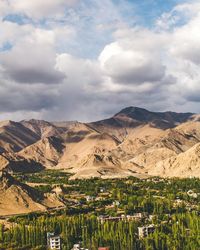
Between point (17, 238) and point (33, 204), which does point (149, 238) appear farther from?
point (33, 204)

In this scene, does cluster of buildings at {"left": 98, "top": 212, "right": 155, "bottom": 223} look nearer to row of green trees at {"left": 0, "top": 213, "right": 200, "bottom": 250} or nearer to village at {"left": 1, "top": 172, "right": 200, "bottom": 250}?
village at {"left": 1, "top": 172, "right": 200, "bottom": 250}

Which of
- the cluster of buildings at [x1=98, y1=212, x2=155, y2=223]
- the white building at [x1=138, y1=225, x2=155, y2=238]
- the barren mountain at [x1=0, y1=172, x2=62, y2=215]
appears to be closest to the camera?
the white building at [x1=138, y1=225, x2=155, y2=238]

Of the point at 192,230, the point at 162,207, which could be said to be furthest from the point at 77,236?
A: the point at 162,207

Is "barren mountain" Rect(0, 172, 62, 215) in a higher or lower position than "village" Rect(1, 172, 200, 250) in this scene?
higher

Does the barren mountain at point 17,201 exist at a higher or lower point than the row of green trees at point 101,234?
higher

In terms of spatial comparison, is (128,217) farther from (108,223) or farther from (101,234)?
(101,234)

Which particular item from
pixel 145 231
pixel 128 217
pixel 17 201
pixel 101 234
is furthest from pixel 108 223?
pixel 17 201

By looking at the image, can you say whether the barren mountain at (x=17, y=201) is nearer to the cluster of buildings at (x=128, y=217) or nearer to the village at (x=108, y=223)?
the village at (x=108, y=223)

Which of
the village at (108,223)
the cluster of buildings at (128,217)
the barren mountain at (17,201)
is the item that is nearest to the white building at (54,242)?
the village at (108,223)

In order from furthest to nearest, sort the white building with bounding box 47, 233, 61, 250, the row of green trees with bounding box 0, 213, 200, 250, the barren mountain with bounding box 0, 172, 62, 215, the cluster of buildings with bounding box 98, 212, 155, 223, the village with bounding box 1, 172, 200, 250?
the barren mountain with bounding box 0, 172, 62, 215
the cluster of buildings with bounding box 98, 212, 155, 223
the village with bounding box 1, 172, 200, 250
the white building with bounding box 47, 233, 61, 250
the row of green trees with bounding box 0, 213, 200, 250

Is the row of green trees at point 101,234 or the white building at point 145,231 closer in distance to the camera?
the row of green trees at point 101,234

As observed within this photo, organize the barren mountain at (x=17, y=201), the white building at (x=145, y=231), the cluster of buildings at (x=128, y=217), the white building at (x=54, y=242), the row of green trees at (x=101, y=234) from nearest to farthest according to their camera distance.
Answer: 1. the row of green trees at (x=101, y=234)
2. the white building at (x=54, y=242)
3. the white building at (x=145, y=231)
4. the cluster of buildings at (x=128, y=217)
5. the barren mountain at (x=17, y=201)

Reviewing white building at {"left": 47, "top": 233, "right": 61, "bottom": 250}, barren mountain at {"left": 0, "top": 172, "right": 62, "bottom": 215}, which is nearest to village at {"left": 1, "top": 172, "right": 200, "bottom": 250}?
white building at {"left": 47, "top": 233, "right": 61, "bottom": 250}
